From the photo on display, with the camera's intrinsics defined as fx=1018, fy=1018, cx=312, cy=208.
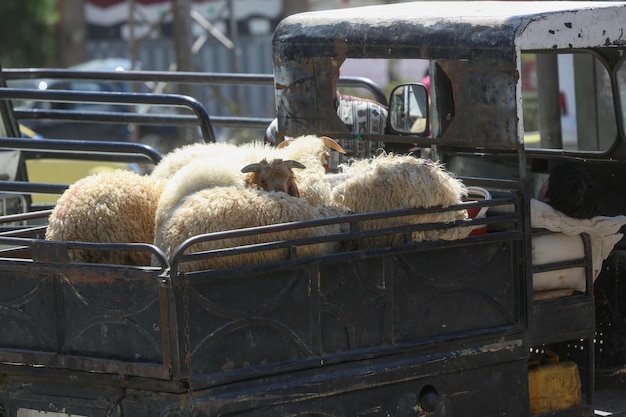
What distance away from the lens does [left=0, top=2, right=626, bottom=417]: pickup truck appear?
138 inches

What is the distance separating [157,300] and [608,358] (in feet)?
8.30

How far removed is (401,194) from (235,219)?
668mm

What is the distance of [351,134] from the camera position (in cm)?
503

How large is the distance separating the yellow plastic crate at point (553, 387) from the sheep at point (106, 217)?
1.71m

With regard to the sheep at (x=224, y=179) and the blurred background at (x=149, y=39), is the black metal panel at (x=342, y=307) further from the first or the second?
the blurred background at (x=149, y=39)

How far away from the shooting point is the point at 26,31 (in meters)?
21.6

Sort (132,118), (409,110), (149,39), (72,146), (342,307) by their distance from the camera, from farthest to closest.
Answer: (149,39) < (132,118) < (72,146) < (409,110) < (342,307)

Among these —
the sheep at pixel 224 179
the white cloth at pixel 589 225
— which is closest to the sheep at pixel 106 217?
the sheep at pixel 224 179

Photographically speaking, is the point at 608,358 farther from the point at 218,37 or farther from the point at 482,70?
the point at 218,37

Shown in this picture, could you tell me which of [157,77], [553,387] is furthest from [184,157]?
[157,77]

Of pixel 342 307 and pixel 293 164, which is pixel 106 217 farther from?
pixel 342 307

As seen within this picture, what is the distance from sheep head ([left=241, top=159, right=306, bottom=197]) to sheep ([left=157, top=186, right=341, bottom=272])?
3.0 inches

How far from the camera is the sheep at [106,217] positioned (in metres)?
3.92

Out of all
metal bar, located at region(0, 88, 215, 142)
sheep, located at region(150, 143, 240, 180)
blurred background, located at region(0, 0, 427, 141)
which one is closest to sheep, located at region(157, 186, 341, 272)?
sheep, located at region(150, 143, 240, 180)
